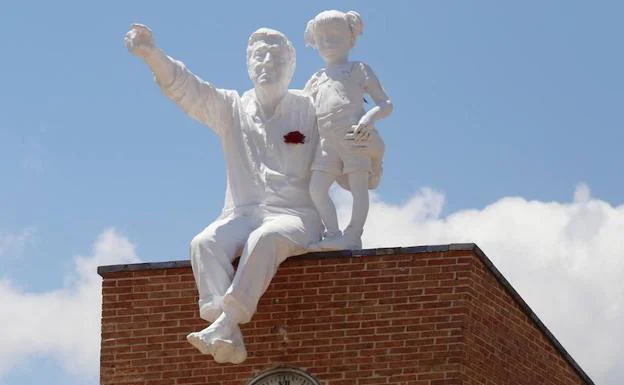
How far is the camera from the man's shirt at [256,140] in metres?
24.6

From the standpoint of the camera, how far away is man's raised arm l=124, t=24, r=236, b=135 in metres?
24.3

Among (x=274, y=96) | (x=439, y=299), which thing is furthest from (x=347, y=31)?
(x=439, y=299)

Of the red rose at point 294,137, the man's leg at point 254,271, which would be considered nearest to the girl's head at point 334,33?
the red rose at point 294,137

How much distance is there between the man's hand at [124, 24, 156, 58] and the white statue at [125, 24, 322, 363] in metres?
0.01

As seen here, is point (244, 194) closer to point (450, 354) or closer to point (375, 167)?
point (375, 167)

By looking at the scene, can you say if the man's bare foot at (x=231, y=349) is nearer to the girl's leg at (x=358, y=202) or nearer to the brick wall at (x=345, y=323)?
the brick wall at (x=345, y=323)

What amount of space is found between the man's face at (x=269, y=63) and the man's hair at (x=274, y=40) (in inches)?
1.4

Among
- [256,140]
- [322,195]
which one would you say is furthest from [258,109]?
[322,195]

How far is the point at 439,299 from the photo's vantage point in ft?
77.7

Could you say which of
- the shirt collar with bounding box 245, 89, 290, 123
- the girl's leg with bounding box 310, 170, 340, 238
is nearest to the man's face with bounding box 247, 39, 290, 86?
the shirt collar with bounding box 245, 89, 290, 123

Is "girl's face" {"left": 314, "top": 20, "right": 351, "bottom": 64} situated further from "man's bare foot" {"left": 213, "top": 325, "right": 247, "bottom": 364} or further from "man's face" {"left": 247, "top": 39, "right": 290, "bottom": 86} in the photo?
"man's bare foot" {"left": 213, "top": 325, "right": 247, "bottom": 364}

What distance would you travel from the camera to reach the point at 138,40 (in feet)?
79.7

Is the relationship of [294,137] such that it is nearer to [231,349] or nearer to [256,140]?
[256,140]

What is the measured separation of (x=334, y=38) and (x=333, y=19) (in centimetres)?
20
